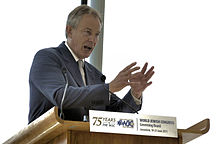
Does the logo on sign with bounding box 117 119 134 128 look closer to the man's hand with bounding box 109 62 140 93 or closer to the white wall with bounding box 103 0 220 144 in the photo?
the man's hand with bounding box 109 62 140 93

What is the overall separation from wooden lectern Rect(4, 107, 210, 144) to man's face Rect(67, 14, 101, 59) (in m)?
1.01

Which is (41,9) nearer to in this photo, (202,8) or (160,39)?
(160,39)

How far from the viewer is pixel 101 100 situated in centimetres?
290

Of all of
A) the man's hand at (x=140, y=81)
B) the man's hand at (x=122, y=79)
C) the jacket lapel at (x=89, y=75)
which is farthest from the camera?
the jacket lapel at (x=89, y=75)

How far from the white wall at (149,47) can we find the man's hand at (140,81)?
4.75ft

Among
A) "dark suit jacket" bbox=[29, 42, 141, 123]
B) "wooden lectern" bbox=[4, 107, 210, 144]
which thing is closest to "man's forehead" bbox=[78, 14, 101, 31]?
"dark suit jacket" bbox=[29, 42, 141, 123]

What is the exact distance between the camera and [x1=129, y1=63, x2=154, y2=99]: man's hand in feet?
10.7

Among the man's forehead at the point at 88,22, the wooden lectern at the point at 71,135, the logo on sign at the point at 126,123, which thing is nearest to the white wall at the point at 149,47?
the man's forehead at the point at 88,22

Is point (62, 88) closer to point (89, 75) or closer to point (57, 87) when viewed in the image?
point (57, 87)

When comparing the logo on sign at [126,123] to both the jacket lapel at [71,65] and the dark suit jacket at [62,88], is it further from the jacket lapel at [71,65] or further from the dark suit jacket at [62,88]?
the jacket lapel at [71,65]

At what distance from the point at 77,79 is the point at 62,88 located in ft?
1.59

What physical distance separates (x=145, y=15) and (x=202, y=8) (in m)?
0.64

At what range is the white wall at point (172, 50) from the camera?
4902mm

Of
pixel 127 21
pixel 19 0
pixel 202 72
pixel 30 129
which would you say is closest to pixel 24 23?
pixel 19 0
